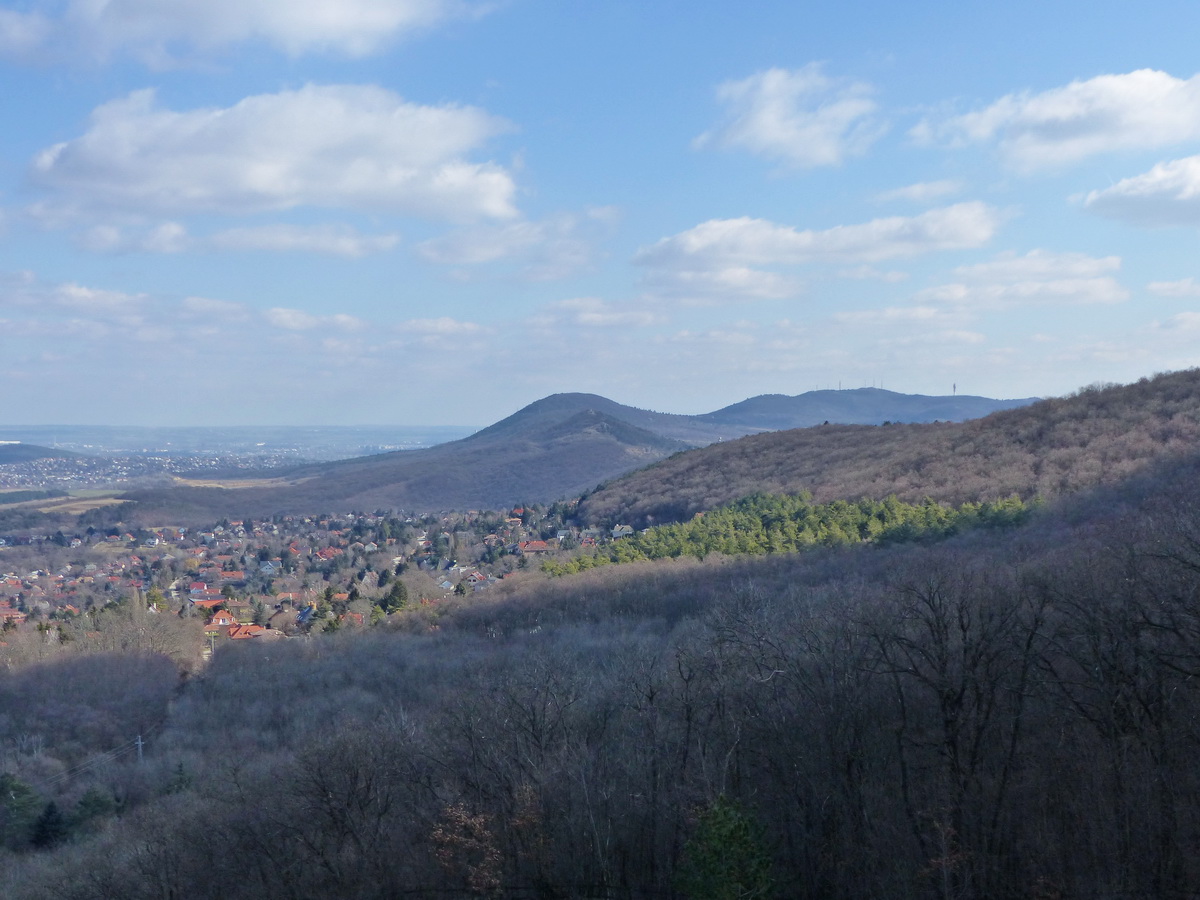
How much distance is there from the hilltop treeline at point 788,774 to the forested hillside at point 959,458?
2303cm

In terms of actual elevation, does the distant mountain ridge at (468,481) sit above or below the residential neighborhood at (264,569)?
above

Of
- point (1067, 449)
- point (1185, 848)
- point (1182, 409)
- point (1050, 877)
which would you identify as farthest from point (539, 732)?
point (1182, 409)

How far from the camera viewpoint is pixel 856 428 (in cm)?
8944

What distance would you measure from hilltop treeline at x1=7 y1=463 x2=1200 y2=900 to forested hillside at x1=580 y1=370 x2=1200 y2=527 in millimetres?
23035

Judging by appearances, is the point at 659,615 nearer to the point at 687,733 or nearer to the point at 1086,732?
the point at 687,733

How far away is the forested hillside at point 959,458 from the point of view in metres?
49.0

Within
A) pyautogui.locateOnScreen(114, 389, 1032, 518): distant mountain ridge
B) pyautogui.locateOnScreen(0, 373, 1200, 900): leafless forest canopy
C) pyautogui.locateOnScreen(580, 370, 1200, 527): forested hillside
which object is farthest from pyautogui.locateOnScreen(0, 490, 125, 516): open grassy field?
pyautogui.locateOnScreen(0, 373, 1200, 900): leafless forest canopy

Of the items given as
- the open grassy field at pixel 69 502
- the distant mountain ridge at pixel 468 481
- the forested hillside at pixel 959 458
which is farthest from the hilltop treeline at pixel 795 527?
the open grassy field at pixel 69 502

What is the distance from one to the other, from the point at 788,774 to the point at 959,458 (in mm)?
47065

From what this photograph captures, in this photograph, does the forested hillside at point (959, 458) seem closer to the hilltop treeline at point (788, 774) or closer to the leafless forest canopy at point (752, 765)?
the leafless forest canopy at point (752, 765)

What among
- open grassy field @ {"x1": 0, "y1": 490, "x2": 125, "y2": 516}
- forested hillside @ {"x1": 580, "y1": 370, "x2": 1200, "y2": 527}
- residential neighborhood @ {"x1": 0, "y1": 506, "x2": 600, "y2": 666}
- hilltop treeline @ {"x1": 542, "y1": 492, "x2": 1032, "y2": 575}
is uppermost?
forested hillside @ {"x1": 580, "y1": 370, "x2": 1200, "y2": 527}

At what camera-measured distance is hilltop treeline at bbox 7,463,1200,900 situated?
45.3 feet

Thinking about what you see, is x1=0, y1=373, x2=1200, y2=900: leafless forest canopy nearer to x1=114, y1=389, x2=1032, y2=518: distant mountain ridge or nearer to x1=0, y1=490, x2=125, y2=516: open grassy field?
x1=114, y1=389, x2=1032, y2=518: distant mountain ridge

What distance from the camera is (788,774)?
17.3 metres
